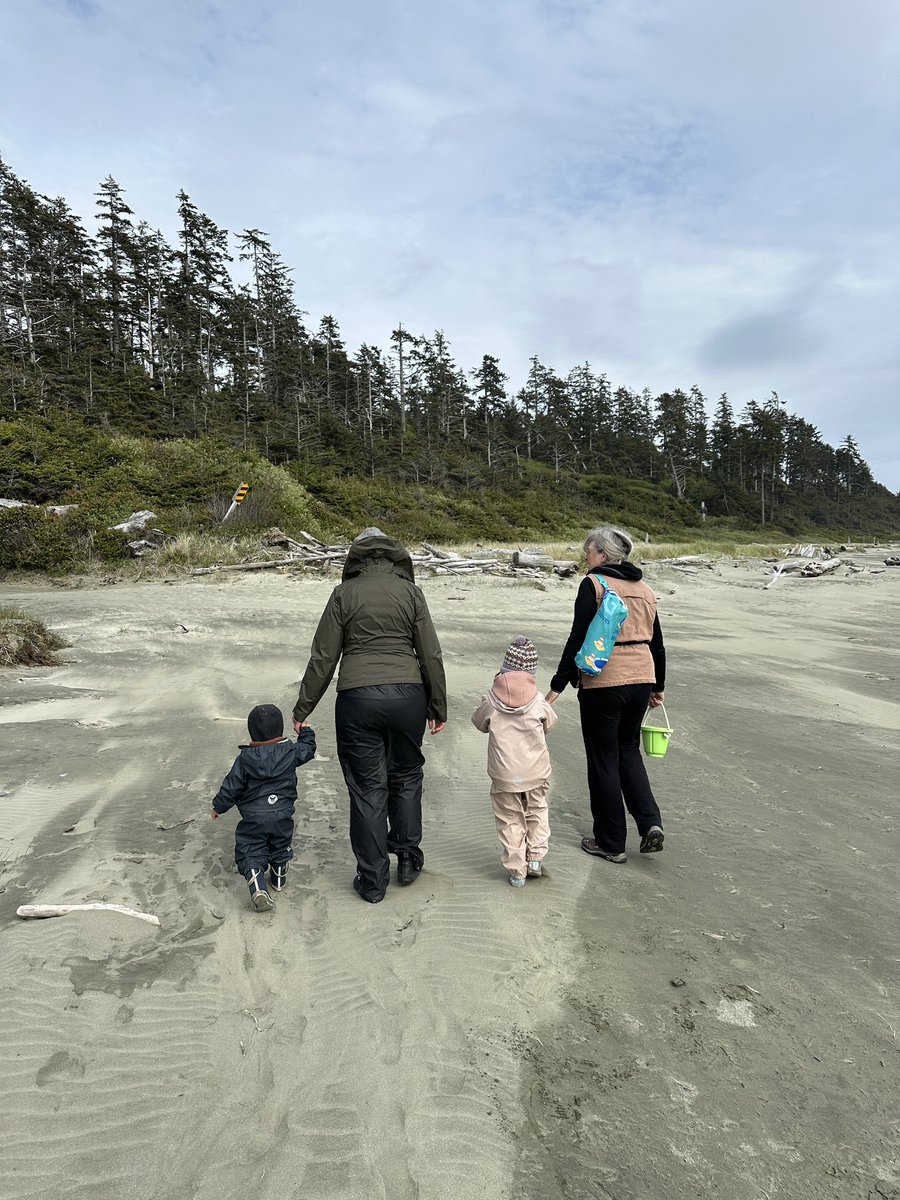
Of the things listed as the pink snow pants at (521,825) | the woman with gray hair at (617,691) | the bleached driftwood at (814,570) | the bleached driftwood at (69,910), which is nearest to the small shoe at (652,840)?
the woman with gray hair at (617,691)

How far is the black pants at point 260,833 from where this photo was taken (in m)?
3.51

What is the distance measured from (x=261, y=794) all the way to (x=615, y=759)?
6.80 ft

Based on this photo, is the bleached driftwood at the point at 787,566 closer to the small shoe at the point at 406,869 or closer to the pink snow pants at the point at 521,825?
the pink snow pants at the point at 521,825

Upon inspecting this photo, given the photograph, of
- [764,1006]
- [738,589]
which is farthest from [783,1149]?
[738,589]

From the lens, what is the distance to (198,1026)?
265 centimetres

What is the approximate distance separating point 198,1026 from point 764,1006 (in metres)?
2.42

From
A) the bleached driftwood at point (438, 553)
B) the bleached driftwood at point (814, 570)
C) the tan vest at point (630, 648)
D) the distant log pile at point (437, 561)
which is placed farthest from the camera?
the bleached driftwood at point (814, 570)

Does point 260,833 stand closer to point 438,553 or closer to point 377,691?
point 377,691

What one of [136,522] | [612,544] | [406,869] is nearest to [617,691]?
[612,544]

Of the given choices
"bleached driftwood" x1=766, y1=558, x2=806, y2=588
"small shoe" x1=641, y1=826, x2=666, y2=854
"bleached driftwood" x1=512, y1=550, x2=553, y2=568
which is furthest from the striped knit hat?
"bleached driftwood" x1=766, y1=558, x2=806, y2=588

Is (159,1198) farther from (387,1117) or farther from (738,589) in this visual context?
(738,589)

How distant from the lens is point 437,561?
20.7m

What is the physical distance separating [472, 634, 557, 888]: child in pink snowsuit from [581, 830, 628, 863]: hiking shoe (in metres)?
0.56

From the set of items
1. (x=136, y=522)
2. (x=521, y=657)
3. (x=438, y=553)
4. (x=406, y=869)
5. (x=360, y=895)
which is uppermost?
(x=136, y=522)
